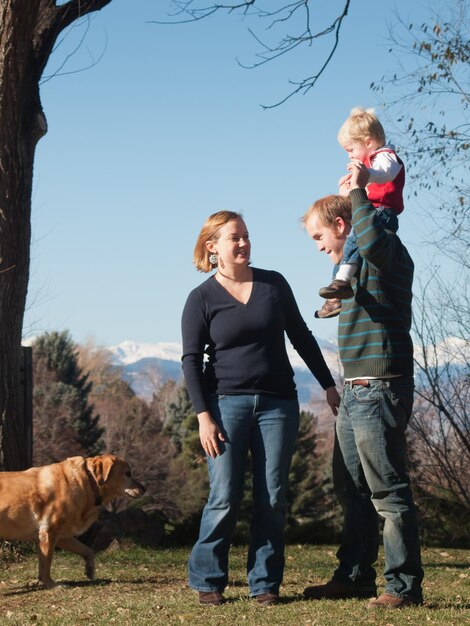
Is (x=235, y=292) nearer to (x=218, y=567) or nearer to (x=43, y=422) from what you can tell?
(x=218, y=567)

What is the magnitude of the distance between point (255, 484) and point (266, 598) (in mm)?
643

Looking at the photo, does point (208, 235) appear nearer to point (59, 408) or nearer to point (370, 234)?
point (370, 234)

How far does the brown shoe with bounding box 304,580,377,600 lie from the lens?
17.6 ft

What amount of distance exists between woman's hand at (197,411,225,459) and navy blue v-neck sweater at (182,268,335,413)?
0.17 feet

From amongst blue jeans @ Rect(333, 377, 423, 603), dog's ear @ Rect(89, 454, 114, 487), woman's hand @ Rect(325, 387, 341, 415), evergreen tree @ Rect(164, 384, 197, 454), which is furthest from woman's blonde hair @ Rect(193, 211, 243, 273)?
evergreen tree @ Rect(164, 384, 197, 454)

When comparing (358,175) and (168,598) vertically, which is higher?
(358,175)

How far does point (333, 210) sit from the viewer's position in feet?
17.2

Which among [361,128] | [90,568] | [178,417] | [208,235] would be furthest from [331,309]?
[178,417]

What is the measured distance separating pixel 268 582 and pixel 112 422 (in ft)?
162

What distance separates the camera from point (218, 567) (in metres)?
5.32

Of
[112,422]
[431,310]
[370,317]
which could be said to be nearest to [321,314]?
[370,317]

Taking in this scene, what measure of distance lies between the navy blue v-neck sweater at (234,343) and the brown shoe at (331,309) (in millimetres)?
252

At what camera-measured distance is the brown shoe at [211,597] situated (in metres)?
5.31

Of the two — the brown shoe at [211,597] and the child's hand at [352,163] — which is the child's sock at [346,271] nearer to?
the child's hand at [352,163]
